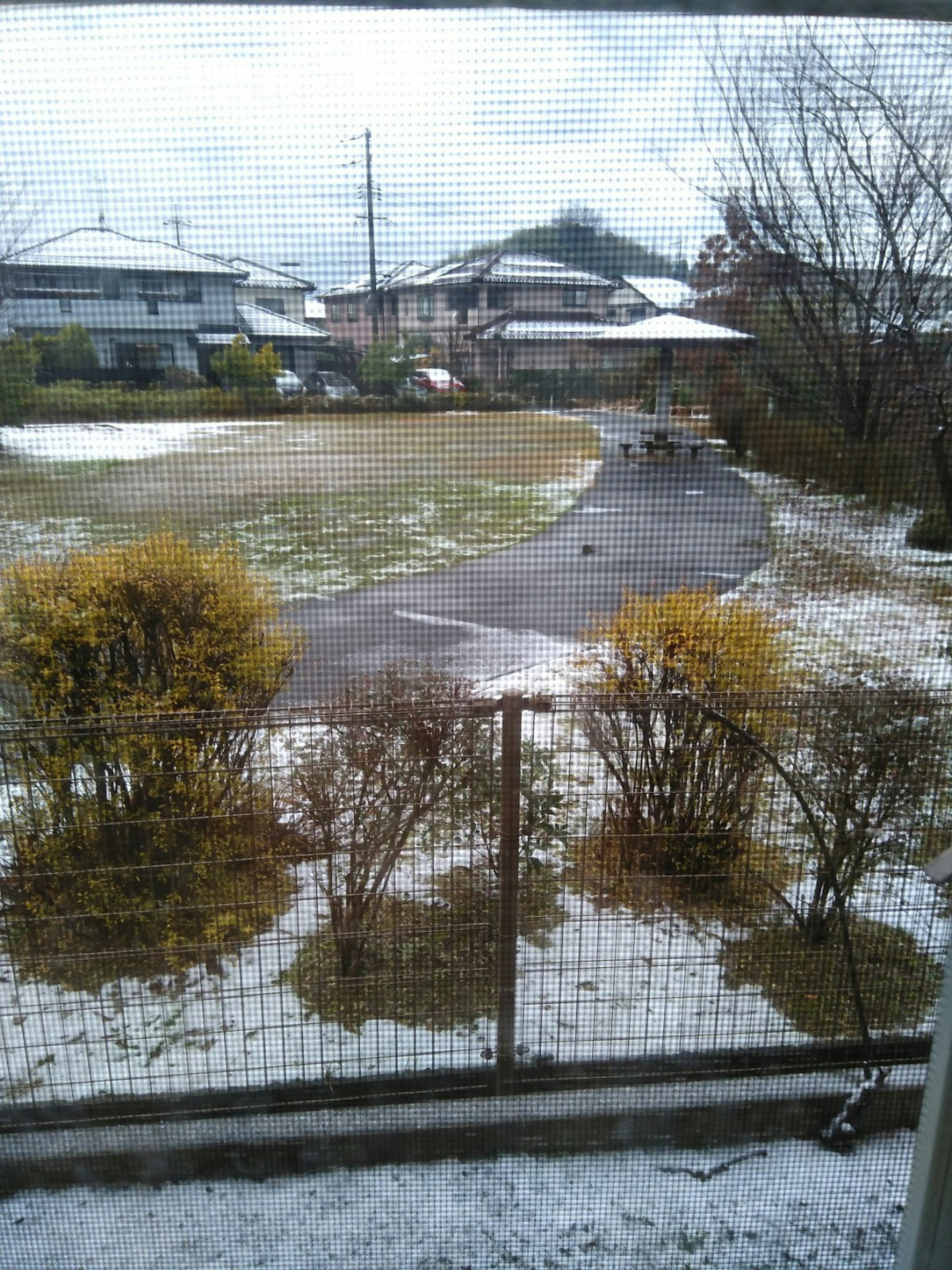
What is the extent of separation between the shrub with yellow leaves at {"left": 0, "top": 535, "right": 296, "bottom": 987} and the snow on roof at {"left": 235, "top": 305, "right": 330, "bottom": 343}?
42 centimetres

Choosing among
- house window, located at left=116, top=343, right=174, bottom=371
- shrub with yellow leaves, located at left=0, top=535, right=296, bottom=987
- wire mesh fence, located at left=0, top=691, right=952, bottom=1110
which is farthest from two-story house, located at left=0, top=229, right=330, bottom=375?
wire mesh fence, located at left=0, top=691, right=952, bottom=1110

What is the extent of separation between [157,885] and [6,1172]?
52 cm

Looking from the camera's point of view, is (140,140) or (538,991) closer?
(140,140)

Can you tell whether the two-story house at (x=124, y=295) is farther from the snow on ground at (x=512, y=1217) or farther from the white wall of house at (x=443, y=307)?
the snow on ground at (x=512, y=1217)

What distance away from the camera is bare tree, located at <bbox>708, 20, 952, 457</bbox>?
1.39 metres

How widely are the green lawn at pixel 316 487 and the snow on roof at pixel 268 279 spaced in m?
0.22

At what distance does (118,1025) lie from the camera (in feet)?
5.38

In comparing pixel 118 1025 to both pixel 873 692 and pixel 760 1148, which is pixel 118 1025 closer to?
pixel 760 1148

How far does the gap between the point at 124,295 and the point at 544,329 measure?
693mm

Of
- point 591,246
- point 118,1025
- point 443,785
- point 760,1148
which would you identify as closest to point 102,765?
point 118,1025

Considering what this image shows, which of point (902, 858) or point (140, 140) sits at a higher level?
point (140, 140)

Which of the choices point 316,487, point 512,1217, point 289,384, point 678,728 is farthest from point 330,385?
point 512,1217

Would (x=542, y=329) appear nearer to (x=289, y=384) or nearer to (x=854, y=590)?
(x=289, y=384)

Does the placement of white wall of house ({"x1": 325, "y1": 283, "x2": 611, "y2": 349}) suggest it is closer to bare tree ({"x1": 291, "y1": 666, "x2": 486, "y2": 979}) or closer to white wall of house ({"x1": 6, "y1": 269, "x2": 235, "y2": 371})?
white wall of house ({"x1": 6, "y1": 269, "x2": 235, "y2": 371})
